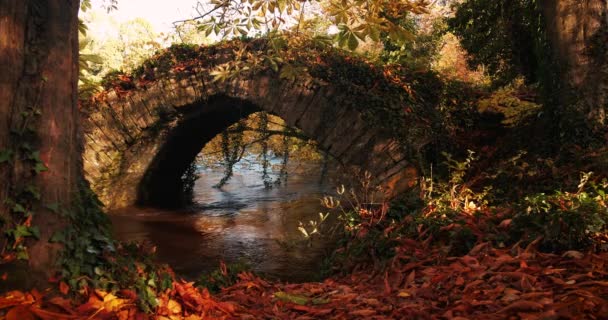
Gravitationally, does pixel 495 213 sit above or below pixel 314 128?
below

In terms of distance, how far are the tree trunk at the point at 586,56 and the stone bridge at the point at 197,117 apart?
2.11 metres

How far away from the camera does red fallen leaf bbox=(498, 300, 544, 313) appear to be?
2314mm

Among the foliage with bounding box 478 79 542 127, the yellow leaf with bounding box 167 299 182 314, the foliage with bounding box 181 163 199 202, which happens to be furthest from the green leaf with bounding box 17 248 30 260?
the foliage with bounding box 181 163 199 202

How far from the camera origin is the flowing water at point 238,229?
20.9 feet

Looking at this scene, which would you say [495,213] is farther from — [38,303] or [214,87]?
[214,87]

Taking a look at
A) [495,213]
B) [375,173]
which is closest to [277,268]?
[375,173]

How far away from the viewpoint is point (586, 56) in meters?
4.78

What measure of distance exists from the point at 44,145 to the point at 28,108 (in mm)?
225

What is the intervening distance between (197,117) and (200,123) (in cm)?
60

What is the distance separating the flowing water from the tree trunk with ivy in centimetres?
110

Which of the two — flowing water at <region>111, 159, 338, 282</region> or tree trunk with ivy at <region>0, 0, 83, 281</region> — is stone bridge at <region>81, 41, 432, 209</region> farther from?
tree trunk with ivy at <region>0, 0, 83, 281</region>

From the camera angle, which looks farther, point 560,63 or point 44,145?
point 560,63

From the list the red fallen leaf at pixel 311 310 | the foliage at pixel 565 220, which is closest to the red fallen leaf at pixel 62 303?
the red fallen leaf at pixel 311 310

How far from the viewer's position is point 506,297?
256cm
